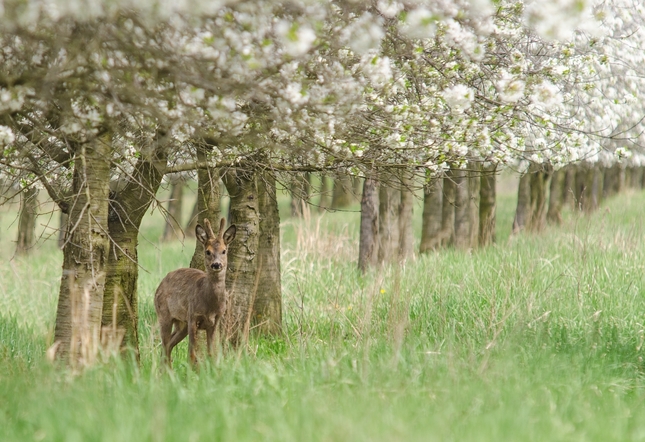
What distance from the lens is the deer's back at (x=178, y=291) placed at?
8.88m

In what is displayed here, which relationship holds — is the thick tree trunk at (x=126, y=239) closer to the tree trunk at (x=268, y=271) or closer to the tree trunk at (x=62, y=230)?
the tree trunk at (x=62, y=230)

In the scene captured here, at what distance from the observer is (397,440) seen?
4.20m

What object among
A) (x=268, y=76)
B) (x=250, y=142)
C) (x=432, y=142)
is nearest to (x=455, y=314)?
(x=432, y=142)

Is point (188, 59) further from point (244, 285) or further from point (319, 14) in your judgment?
point (244, 285)

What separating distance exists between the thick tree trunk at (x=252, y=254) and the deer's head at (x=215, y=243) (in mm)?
485

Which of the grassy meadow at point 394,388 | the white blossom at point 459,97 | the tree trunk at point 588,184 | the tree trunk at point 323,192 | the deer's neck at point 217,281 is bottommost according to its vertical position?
the grassy meadow at point 394,388

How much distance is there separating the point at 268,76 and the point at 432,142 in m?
2.47

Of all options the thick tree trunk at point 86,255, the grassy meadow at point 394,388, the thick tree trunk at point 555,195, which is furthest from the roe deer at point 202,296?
the thick tree trunk at point 555,195

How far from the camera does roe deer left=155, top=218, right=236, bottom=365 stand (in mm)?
8461

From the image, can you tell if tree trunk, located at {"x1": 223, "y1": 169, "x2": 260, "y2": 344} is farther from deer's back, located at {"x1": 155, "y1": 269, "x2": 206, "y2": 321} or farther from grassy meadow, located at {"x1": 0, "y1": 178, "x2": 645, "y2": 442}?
grassy meadow, located at {"x1": 0, "y1": 178, "x2": 645, "y2": 442}

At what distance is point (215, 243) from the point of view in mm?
8477


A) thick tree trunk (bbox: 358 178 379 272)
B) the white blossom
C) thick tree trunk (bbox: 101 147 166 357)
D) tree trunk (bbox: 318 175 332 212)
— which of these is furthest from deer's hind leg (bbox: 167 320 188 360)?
thick tree trunk (bbox: 358 178 379 272)

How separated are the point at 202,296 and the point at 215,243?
645 millimetres

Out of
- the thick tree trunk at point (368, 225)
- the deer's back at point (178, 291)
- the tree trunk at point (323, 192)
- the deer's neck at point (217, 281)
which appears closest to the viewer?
the tree trunk at point (323, 192)
